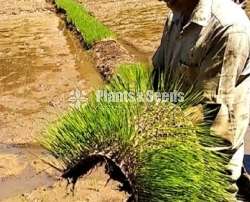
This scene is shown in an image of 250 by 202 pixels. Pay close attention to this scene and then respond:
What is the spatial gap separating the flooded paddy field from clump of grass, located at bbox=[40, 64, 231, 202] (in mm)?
254

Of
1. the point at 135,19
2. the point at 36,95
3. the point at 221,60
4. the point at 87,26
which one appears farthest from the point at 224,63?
the point at 135,19

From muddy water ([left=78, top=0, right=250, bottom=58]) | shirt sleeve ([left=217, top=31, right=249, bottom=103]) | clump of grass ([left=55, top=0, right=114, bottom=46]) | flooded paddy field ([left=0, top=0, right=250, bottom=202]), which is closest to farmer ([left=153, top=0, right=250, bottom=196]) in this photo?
shirt sleeve ([left=217, top=31, right=249, bottom=103])

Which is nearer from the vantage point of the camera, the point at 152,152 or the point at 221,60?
the point at 152,152

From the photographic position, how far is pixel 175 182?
4.58 ft

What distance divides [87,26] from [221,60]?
7015 mm

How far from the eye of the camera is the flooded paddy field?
3.79 meters

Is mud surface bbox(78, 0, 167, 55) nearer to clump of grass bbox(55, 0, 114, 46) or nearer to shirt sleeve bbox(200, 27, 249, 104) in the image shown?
clump of grass bbox(55, 0, 114, 46)

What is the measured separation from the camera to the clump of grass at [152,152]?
1.40 meters

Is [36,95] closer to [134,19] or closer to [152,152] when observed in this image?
[134,19]

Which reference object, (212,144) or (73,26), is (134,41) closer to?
(73,26)

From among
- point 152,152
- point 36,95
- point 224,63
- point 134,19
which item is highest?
point 224,63

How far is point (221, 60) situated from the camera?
1.52 m

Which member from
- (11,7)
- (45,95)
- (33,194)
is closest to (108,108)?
(33,194)

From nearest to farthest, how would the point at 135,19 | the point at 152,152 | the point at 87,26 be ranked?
the point at 152,152 < the point at 87,26 < the point at 135,19
